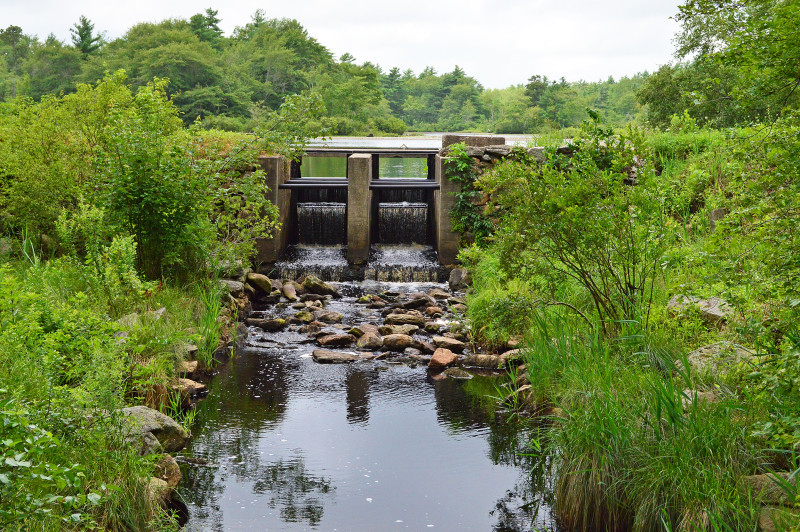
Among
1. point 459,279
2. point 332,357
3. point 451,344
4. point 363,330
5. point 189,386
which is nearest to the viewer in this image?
point 189,386

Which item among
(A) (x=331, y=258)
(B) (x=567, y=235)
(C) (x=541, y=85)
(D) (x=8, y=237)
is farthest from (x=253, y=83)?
(B) (x=567, y=235)

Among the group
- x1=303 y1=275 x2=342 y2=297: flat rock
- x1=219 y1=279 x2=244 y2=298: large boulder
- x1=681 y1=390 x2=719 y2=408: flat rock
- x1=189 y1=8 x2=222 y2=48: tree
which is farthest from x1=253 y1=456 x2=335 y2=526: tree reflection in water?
x1=189 y1=8 x2=222 y2=48: tree

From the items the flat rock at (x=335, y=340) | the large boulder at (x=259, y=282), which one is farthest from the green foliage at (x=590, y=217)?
the large boulder at (x=259, y=282)

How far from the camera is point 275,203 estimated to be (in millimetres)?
13328

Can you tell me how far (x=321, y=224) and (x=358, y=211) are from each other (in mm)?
1403

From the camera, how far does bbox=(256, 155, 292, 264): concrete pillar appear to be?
12.9 meters

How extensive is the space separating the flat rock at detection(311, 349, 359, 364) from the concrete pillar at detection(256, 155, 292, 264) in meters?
4.23

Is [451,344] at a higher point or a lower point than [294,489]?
higher

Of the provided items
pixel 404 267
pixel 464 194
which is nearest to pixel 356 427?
pixel 404 267

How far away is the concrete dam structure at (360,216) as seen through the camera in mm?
13039

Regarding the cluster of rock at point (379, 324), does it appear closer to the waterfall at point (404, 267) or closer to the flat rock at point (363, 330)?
the flat rock at point (363, 330)

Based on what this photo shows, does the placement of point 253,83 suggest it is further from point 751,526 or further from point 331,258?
point 751,526

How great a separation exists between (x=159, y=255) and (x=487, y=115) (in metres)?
58.5

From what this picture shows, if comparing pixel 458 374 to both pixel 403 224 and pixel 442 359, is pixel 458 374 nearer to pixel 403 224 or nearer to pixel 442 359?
pixel 442 359
